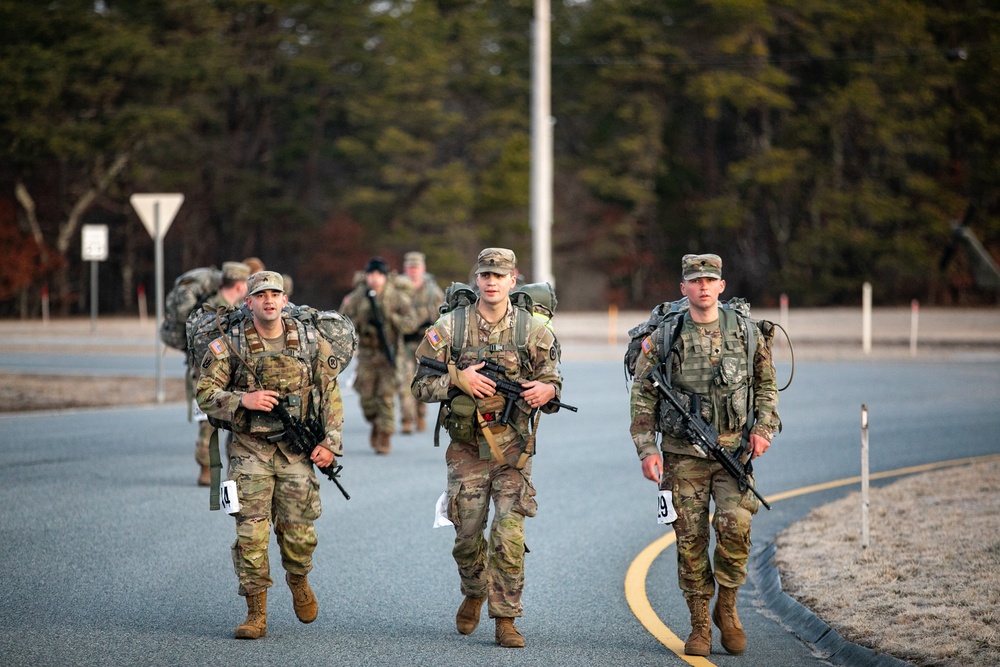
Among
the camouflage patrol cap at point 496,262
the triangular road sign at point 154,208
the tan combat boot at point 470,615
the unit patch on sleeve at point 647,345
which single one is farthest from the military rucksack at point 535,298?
the triangular road sign at point 154,208

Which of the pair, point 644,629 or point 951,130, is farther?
A: point 951,130

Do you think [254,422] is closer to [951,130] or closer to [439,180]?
[439,180]

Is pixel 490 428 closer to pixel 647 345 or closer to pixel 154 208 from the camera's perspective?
pixel 647 345

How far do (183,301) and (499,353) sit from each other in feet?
16.9

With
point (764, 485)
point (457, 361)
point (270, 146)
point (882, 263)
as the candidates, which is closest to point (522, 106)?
point (270, 146)

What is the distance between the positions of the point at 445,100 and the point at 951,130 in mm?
19878

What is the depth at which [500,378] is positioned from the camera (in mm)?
6680

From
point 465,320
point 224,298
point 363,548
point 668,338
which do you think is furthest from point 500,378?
point 224,298

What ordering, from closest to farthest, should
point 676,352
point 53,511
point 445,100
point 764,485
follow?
1. point 676,352
2. point 53,511
3. point 764,485
4. point 445,100

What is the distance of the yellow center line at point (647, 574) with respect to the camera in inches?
261

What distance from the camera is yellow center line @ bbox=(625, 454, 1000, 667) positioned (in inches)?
261

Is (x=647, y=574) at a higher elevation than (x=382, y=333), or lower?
lower

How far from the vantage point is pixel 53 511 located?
33.3 feet

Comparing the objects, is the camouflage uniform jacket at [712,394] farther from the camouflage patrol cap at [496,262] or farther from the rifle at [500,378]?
the camouflage patrol cap at [496,262]
